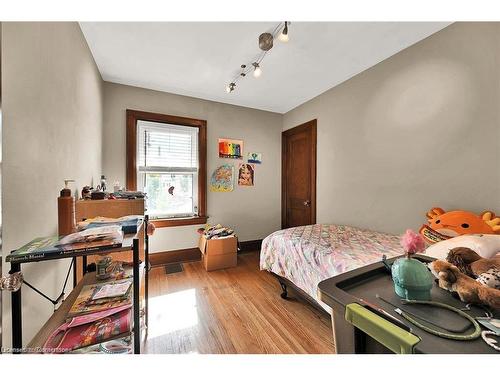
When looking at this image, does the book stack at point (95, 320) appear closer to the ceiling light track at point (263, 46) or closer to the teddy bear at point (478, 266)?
the teddy bear at point (478, 266)

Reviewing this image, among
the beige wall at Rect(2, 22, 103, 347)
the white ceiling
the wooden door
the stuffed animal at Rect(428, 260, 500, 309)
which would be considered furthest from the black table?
the wooden door

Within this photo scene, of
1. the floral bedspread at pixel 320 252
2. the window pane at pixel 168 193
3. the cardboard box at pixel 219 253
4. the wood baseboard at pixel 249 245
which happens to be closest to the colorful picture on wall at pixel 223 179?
the window pane at pixel 168 193

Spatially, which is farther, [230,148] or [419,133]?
[230,148]

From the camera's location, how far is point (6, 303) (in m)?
0.76

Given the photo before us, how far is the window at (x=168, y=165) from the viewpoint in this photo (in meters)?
2.70

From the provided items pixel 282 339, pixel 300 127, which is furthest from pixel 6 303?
pixel 300 127

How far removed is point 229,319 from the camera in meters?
1.69

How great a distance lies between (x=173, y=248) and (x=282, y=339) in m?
2.05

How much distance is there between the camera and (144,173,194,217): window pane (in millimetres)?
2818

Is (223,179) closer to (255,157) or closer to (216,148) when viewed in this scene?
(216,148)

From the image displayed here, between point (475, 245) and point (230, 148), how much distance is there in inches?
114

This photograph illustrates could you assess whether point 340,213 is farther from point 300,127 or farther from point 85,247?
point 85,247

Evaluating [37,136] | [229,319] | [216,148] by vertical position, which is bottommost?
[229,319]

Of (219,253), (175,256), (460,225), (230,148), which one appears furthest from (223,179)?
(460,225)
